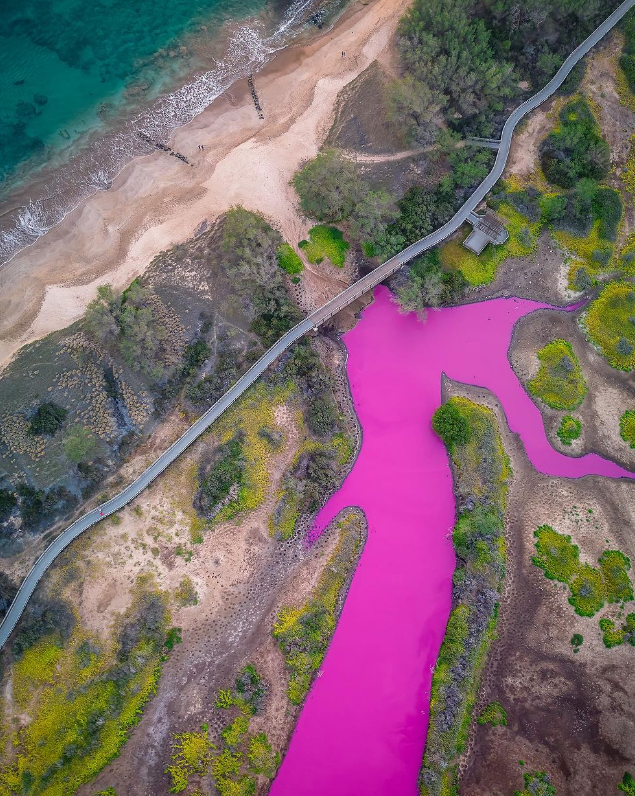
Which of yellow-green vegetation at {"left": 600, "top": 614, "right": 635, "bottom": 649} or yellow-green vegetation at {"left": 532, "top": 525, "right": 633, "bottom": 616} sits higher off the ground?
yellow-green vegetation at {"left": 532, "top": 525, "right": 633, "bottom": 616}

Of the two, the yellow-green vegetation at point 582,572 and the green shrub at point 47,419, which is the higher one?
the green shrub at point 47,419

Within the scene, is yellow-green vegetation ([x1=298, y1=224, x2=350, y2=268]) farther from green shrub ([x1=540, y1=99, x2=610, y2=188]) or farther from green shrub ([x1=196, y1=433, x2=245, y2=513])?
green shrub ([x1=540, y1=99, x2=610, y2=188])

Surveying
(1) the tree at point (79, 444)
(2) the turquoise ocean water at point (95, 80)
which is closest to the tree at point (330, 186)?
(2) the turquoise ocean water at point (95, 80)

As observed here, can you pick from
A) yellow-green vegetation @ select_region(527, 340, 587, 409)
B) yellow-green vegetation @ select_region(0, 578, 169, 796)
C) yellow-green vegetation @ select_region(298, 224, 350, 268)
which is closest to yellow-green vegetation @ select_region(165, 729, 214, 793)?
yellow-green vegetation @ select_region(0, 578, 169, 796)

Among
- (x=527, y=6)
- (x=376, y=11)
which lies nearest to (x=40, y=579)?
(x=376, y=11)

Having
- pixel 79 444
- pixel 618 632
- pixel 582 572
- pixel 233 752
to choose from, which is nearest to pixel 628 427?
pixel 582 572

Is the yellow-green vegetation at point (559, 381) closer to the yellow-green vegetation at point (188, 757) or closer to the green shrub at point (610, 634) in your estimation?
the green shrub at point (610, 634)

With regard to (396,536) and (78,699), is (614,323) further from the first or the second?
(78,699)
